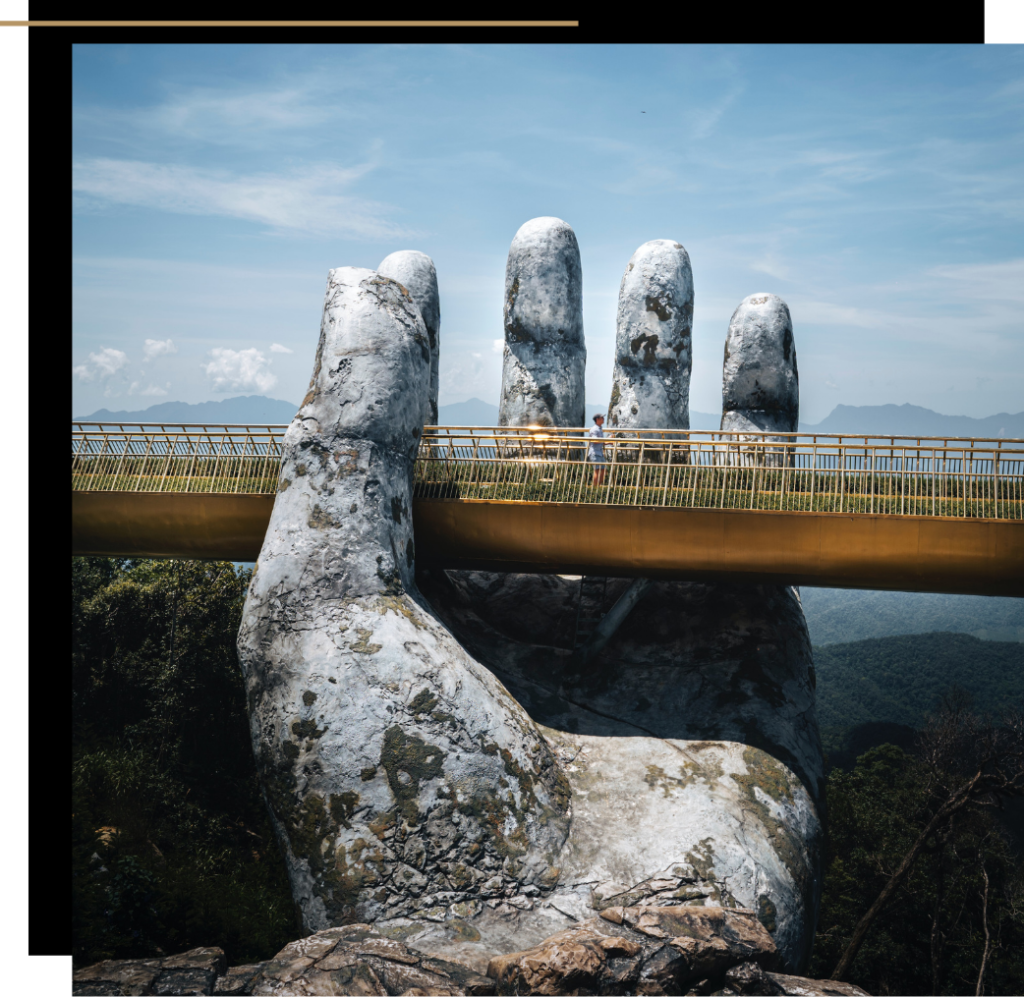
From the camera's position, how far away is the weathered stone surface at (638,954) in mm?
6934

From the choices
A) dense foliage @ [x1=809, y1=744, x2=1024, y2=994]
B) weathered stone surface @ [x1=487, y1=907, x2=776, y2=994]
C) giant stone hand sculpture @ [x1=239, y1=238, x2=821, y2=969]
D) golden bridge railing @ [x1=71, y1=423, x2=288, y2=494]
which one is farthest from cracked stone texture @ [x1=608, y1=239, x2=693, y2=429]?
dense foliage @ [x1=809, y1=744, x2=1024, y2=994]

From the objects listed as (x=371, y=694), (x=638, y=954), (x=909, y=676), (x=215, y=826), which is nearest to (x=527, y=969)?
(x=638, y=954)

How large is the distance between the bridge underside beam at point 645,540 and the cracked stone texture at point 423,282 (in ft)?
14.5

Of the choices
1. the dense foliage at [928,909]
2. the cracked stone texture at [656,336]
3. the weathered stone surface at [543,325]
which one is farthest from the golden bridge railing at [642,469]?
the dense foliage at [928,909]

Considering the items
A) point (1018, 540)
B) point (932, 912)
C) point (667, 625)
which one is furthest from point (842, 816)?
point (1018, 540)

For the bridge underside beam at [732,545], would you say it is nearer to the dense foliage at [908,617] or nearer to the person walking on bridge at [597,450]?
the person walking on bridge at [597,450]

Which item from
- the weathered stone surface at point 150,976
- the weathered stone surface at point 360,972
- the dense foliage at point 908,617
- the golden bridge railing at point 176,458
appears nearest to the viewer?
the weathered stone surface at point 150,976

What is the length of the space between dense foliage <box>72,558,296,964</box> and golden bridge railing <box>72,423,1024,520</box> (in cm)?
355

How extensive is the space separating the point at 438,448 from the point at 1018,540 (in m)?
7.72

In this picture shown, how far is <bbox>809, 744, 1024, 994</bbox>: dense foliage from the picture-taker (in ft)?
57.9

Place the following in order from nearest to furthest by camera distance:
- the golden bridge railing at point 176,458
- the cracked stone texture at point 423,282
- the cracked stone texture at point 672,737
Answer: the cracked stone texture at point 672,737
the golden bridge railing at point 176,458
the cracked stone texture at point 423,282
